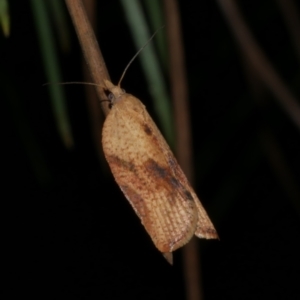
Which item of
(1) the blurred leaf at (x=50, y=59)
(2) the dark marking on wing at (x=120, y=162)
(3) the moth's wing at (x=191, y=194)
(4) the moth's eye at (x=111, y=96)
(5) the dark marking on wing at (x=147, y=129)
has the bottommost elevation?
(3) the moth's wing at (x=191, y=194)

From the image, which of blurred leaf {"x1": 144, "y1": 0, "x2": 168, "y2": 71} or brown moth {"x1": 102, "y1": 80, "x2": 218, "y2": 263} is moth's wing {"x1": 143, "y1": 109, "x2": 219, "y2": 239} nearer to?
brown moth {"x1": 102, "y1": 80, "x2": 218, "y2": 263}

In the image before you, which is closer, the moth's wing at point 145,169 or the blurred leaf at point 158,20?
the moth's wing at point 145,169

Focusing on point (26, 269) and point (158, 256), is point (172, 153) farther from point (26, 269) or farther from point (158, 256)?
point (26, 269)

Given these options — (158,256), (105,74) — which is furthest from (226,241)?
(105,74)

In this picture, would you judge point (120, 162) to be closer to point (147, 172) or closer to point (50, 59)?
point (147, 172)

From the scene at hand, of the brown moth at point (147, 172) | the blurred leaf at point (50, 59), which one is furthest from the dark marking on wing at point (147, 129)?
the blurred leaf at point (50, 59)

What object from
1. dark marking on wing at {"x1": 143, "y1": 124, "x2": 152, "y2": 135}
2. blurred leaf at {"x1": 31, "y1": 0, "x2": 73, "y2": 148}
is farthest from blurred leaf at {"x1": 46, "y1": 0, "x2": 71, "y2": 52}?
dark marking on wing at {"x1": 143, "y1": 124, "x2": 152, "y2": 135}

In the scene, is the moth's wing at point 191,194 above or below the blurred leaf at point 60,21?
below

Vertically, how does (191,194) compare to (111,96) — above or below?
below

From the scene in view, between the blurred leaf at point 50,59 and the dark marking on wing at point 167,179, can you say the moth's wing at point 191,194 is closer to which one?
the dark marking on wing at point 167,179

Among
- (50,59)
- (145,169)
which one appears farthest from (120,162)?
(50,59)
